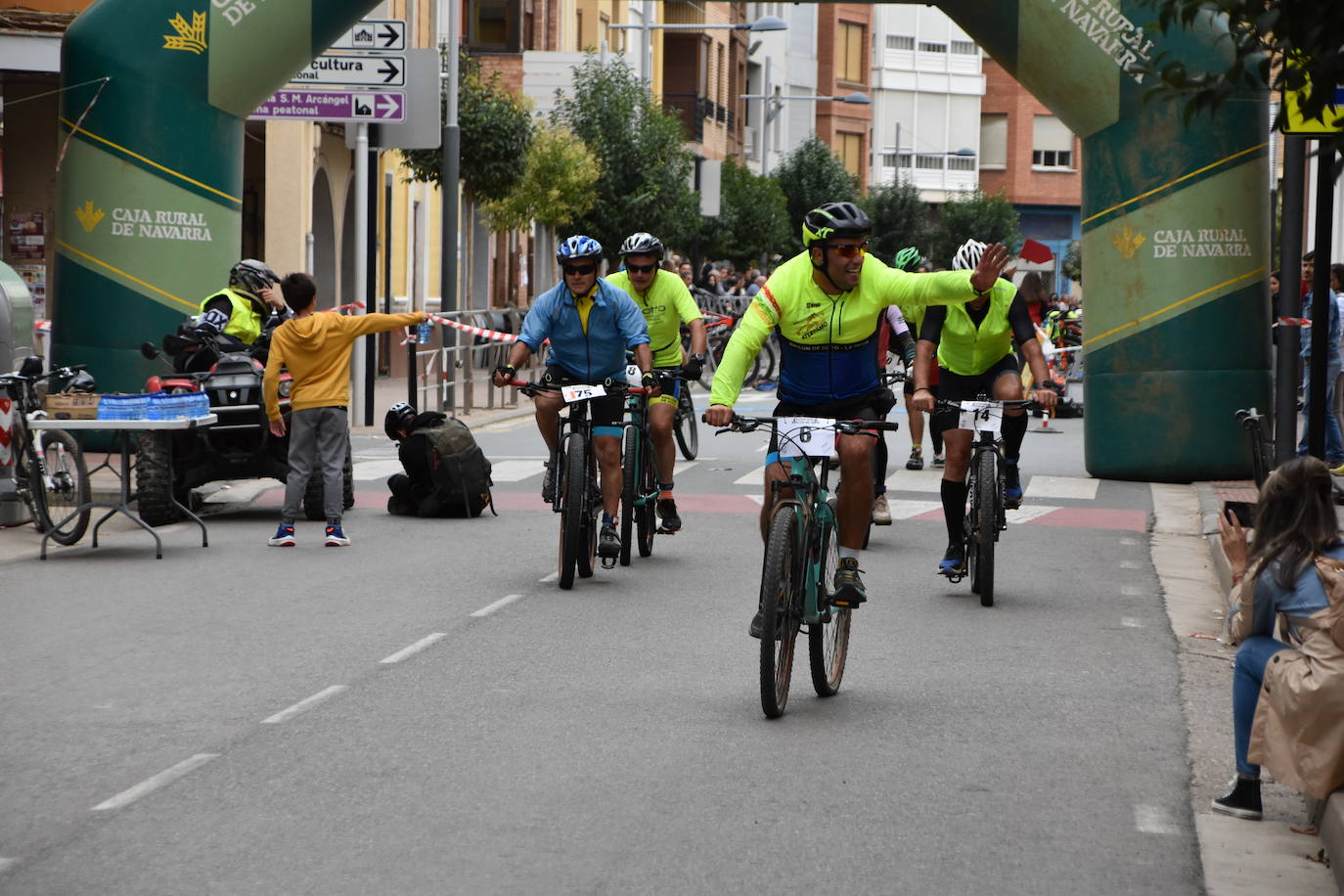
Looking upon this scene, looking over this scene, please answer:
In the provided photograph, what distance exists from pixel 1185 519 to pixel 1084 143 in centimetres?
424

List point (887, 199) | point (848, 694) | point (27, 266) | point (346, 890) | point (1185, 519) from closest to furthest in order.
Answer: point (346, 890), point (848, 694), point (1185, 519), point (27, 266), point (887, 199)

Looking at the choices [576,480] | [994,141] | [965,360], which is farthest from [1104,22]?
[994,141]

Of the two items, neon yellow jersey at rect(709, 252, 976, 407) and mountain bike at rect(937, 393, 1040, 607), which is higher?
neon yellow jersey at rect(709, 252, 976, 407)

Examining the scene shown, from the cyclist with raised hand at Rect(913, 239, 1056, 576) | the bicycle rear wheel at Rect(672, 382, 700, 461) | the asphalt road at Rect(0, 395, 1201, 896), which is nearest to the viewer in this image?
the asphalt road at Rect(0, 395, 1201, 896)

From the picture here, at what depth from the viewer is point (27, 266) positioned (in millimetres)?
24062

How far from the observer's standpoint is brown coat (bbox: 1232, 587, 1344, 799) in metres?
5.68

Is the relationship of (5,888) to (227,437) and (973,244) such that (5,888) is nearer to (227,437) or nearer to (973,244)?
(973,244)

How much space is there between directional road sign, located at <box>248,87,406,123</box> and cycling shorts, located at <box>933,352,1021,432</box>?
928cm

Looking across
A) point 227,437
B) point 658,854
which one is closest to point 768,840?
point 658,854

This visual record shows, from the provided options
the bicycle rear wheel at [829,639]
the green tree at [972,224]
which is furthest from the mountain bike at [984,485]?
the green tree at [972,224]

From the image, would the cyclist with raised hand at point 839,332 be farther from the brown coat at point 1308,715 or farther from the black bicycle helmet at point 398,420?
the black bicycle helmet at point 398,420

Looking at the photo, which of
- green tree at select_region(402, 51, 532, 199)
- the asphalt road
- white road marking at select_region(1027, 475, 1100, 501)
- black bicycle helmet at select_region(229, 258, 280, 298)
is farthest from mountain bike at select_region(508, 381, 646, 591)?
green tree at select_region(402, 51, 532, 199)

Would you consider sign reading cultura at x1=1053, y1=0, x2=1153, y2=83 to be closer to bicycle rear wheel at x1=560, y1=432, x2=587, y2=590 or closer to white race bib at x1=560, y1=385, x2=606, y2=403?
white race bib at x1=560, y1=385, x2=606, y2=403

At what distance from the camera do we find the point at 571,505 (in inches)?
417
